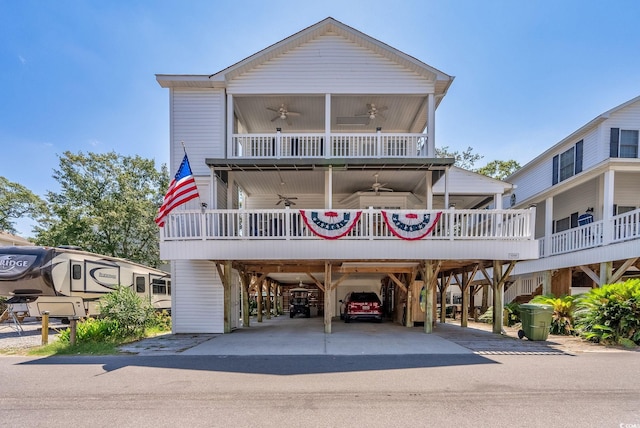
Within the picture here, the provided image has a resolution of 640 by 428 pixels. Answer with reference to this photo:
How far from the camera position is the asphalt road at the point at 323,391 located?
4.48 m

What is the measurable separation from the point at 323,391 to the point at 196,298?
8.11 meters

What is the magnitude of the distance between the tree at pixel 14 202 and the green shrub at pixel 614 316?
120 feet

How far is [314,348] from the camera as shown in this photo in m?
8.84

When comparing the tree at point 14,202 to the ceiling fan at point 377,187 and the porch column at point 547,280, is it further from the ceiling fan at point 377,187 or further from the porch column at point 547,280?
the porch column at point 547,280

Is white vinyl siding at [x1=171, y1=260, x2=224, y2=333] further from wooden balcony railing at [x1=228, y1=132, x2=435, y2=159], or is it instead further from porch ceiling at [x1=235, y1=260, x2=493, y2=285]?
wooden balcony railing at [x1=228, y1=132, x2=435, y2=159]

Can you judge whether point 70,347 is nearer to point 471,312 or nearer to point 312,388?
point 312,388

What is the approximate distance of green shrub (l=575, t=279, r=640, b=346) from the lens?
29.9 ft

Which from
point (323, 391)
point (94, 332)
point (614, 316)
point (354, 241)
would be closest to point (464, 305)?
point (614, 316)

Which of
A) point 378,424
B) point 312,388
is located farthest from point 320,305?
point 378,424

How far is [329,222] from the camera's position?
35.2ft

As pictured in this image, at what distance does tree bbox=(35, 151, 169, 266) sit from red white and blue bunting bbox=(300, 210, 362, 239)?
19105 mm

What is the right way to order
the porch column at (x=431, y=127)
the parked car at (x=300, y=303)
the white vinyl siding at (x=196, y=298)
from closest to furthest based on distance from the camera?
the white vinyl siding at (x=196, y=298) < the porch column at (x=431, y=127) < the parked car at (x=300, y=303)

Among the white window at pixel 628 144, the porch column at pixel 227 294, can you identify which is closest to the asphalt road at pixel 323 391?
the porch column at pixel 227 294

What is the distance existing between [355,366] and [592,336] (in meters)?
7.67
